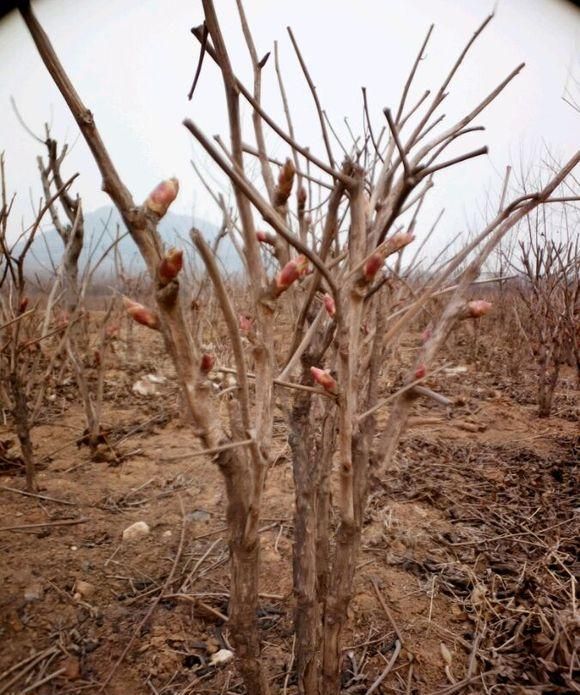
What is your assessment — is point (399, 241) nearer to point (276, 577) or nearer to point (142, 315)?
point (142, 315)

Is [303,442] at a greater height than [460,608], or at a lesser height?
greater

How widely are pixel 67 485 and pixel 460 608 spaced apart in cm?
213

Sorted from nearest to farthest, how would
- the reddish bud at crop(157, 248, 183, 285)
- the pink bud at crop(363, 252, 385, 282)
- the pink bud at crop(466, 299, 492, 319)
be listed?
the reddish bud at crop(157, 248, 183, 285) → the pink bud at crop(363, 252, 385, 282) → the pink bud at crop(466, 299, 492, 319)

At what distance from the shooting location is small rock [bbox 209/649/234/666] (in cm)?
144

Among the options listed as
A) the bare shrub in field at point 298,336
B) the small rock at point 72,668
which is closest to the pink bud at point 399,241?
the bare shrub in field at point 298,336

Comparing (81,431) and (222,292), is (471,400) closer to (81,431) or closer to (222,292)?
(81,431)

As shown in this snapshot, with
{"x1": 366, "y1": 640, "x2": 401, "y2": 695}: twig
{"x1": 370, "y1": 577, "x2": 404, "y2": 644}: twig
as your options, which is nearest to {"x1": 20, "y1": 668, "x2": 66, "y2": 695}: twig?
{"x1": 366, "y1": 640, "x2": 401, "y2": 695}: twig

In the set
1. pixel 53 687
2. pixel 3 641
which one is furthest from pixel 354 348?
pixel 3 641

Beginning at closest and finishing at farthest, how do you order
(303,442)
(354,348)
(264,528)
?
(354,348), (303,442), (264,528)

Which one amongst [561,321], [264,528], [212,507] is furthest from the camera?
[561,321]

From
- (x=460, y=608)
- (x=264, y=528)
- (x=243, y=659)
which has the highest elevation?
(x=243, y=659)

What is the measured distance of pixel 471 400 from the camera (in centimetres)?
489

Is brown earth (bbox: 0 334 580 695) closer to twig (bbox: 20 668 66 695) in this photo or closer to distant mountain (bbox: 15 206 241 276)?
twig (bbox: 20 668 66 695)

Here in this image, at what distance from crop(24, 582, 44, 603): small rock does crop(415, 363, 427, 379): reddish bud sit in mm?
1640
